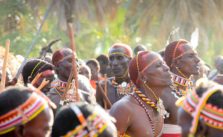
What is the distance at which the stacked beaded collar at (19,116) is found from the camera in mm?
4684

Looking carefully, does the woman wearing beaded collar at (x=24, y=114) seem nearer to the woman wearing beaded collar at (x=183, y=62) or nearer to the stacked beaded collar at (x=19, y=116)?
the stacked beaded collar at (x=19, y=116)

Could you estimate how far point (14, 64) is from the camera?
1032 centimetres

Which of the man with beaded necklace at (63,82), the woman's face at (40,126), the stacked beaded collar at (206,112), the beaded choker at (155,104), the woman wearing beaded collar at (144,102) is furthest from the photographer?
the man with beaded necklace at (63,82)

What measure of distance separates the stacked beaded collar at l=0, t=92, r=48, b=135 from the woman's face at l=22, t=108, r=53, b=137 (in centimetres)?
5

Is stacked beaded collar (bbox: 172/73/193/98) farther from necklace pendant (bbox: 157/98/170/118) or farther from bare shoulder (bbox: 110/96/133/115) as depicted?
bare shoulder (bbox: 110/96/133/115)

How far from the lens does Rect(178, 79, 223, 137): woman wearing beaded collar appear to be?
4.55 meters

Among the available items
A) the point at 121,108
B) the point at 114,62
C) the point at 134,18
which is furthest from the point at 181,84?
the point at 134,18

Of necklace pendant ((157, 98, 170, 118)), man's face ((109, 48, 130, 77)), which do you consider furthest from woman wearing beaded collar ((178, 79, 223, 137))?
man's face ((109, 48, 130, 77))

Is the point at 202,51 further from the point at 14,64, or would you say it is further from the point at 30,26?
the point at 14,64

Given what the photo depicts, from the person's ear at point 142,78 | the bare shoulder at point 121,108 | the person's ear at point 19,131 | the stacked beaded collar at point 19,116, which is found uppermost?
the stacked beaded collar at point 19,116

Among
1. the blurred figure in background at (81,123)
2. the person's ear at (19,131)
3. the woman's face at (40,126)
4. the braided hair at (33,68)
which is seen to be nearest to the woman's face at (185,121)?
the blurred figure in background at (81,123)

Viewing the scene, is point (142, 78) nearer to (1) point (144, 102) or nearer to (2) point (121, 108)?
(1) point (144, 102)

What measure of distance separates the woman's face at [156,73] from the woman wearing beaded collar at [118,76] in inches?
88.7

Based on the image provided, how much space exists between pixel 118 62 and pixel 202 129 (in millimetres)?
5807
